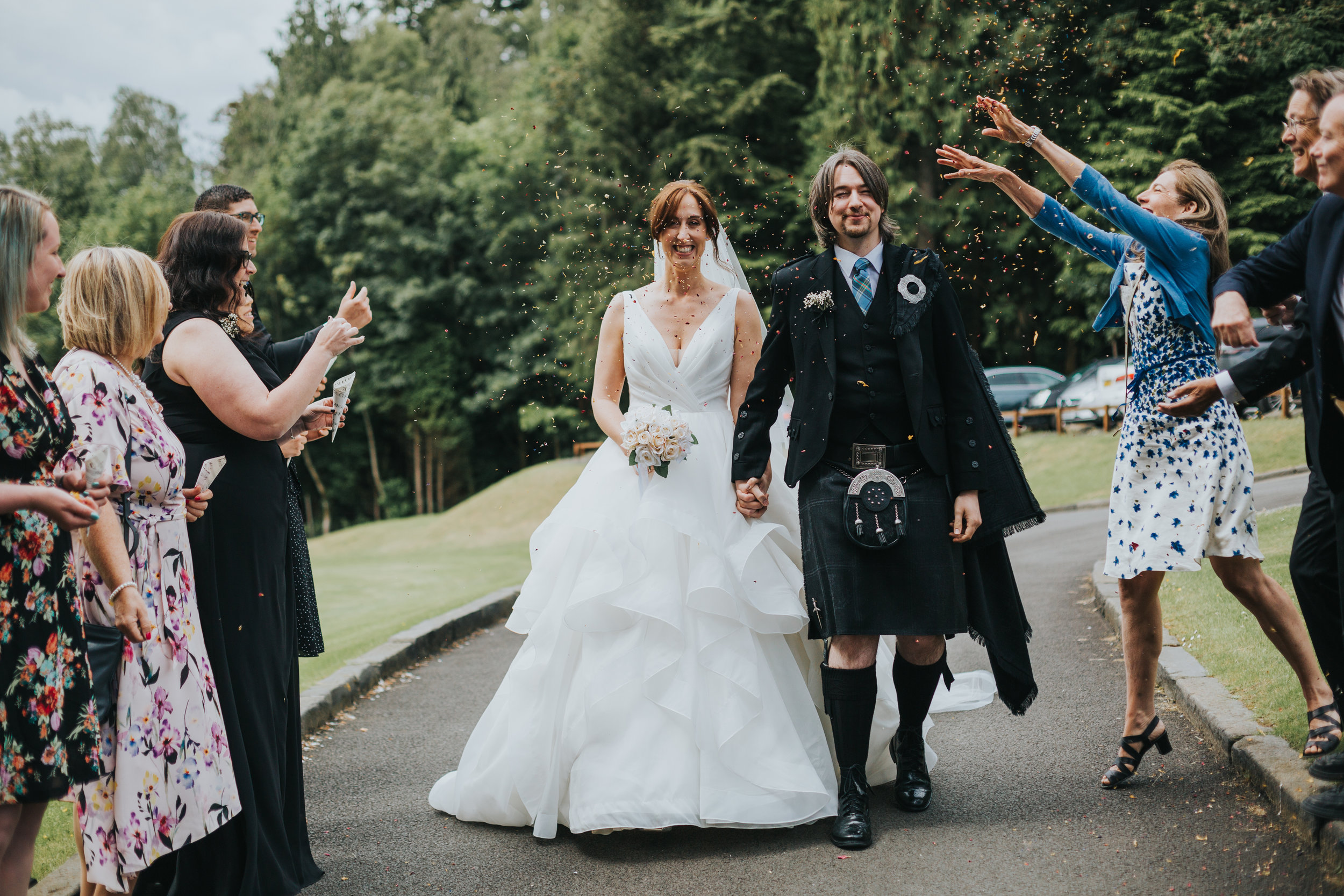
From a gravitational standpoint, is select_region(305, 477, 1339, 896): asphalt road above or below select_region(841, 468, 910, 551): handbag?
below

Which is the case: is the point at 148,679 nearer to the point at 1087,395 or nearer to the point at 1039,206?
the point at 1039,206

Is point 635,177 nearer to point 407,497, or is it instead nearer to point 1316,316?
point 407,497

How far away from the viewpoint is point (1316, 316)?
3.36 m

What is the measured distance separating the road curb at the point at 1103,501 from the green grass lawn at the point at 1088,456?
19 cm

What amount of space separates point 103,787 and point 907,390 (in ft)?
10.1

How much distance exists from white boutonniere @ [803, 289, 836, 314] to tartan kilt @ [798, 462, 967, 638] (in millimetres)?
672

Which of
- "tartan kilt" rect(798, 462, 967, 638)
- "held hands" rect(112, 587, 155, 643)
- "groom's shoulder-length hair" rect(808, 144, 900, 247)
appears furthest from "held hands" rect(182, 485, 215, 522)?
"groom's shoulder-length hair" rect(808, 144, 900, 247)

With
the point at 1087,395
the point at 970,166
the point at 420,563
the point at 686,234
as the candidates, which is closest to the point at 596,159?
the point at 1087,395

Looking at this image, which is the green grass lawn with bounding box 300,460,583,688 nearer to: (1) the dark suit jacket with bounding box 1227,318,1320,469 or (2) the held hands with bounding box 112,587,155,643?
(2) the held hands with bounding box 112,587,155,643

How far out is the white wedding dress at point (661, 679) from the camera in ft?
13.8

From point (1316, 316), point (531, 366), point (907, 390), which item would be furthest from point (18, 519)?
point (531, 366)

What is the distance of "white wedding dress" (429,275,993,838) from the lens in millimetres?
4203

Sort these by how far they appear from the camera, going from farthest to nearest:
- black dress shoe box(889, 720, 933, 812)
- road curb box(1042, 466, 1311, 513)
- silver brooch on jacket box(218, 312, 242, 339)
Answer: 1. road curb box(1042, 466, 1311, 513)
2. black dress shoe box(889, 720, 933, 812)
3. silver brooch on jacket box(218, 312, 242, 339)

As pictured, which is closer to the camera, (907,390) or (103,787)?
(103,787)
